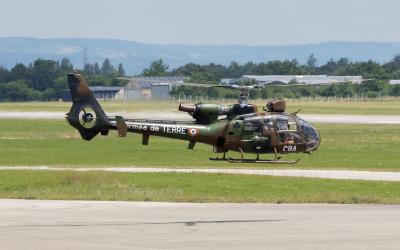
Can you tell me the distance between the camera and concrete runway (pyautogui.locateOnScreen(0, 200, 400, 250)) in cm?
2255

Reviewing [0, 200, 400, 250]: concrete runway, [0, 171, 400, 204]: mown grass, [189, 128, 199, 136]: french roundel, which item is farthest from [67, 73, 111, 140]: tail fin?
[0, 200, 400, 250]: concrete runway

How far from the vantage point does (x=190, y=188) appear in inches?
1379

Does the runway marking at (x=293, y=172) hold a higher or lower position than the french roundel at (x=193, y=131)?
lower

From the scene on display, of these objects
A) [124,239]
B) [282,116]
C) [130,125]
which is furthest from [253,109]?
[124,239]

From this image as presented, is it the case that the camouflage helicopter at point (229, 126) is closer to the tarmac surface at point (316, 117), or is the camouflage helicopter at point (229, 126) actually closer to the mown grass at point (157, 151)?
the mown grass at point (157, 151)

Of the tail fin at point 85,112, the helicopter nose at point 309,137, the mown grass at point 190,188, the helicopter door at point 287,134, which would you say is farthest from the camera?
the tail fin at point 85,112

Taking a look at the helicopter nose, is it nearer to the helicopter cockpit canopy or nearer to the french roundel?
the helicopter cockpit canopy

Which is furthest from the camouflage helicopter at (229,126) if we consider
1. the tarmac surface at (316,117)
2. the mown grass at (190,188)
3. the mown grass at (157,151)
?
the tarmac surface at (316,117)

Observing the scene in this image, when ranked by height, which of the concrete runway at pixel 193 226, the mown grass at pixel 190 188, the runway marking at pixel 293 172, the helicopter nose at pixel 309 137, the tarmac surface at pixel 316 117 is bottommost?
the tarmac surface at pixel 316 117

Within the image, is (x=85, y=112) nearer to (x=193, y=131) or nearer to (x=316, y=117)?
(x=193, y=131)

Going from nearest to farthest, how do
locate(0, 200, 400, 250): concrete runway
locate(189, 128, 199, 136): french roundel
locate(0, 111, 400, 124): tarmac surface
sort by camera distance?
locate(0, 200, 400, 250): concrete runway, locate(189, 128, 199, 136): french roundel, locate(0, 111, 400, 124): tarmac surface

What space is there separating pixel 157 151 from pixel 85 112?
15632mm

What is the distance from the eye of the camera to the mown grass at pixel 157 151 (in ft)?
159

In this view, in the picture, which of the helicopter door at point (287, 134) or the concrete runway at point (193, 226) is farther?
the helicopter door at point (287, 134)
